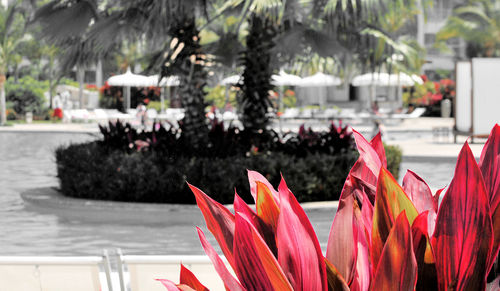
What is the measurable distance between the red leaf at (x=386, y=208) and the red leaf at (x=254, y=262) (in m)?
→ 0.26

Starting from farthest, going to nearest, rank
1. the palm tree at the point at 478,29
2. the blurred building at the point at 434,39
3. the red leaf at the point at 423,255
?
the blurred building at the point at 434,39 → the palm tree at the point at 478,29 → the red leaf at the point at 423,255

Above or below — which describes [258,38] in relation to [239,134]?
above

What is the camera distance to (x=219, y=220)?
2004 millimetres

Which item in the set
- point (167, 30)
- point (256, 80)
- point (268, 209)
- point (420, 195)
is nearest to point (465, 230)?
point (420, 195)

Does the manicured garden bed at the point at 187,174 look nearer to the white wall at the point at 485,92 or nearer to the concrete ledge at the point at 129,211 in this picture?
the concrete ledge at the point at 129,211

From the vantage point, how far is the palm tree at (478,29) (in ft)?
216

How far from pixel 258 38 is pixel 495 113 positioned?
11.6 meters

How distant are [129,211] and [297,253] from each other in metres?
11.3

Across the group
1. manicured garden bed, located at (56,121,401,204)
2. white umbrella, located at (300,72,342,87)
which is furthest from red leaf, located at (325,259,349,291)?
white umbrella, located at (300,72,342,87)

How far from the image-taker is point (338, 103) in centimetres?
6738

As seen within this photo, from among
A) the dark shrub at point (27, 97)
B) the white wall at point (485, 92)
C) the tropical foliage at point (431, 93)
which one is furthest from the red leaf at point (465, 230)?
the tropical foliage at point (431, 93)

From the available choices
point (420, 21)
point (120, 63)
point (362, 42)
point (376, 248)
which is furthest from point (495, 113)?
point (420, 21)

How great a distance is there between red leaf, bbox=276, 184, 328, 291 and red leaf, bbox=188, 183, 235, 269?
0.18 m

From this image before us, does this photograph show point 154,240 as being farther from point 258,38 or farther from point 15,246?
point 258,38
